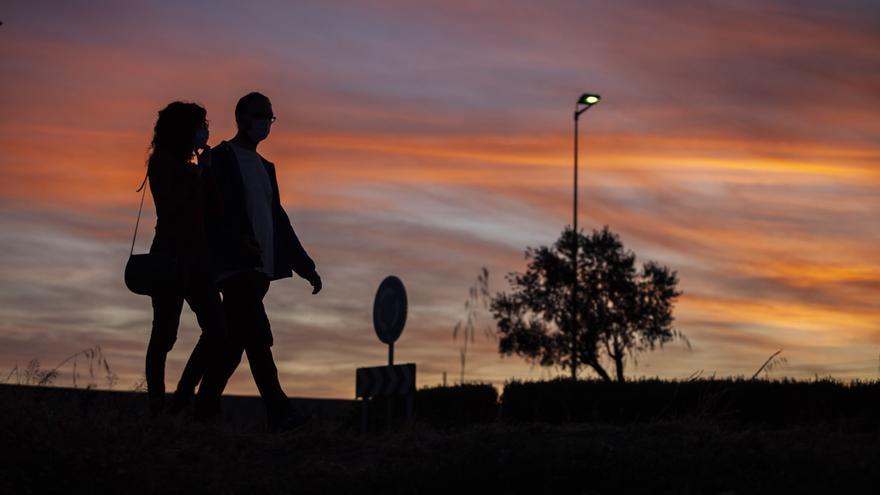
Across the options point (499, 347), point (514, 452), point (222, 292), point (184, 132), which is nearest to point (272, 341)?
point (222, 292)

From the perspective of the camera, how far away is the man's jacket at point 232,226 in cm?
888

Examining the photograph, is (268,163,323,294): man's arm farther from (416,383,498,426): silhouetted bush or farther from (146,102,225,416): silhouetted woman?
(416,383,498,426): silhouetted bush

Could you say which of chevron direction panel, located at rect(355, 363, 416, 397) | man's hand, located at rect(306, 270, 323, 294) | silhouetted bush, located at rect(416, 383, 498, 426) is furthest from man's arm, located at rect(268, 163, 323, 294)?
silhouetted bush, located at rect(416, 383, 498, 426)

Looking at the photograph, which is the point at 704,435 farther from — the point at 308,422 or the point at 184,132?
the point at 184,132

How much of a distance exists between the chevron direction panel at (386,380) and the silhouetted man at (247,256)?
18.4 ft

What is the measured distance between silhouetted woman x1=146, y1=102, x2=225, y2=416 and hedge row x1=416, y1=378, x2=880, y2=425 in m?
6.86

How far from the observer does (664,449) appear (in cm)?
733

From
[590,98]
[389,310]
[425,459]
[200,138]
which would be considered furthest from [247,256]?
[590,98]

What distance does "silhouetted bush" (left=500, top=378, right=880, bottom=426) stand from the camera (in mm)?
15695

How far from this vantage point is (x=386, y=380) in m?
15.4

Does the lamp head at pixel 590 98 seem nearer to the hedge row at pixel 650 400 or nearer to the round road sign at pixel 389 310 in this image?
the hedge row at pixel 650 400

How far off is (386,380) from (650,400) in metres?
4.58

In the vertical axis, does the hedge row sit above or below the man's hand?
below

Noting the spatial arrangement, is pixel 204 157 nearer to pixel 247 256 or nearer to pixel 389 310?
pixel 247 256
